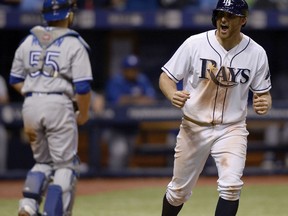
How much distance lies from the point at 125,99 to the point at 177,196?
5.01m

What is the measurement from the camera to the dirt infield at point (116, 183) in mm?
10008

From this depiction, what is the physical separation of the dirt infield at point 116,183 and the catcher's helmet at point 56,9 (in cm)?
359

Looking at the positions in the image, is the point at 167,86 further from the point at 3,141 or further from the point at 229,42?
the point at 3,141

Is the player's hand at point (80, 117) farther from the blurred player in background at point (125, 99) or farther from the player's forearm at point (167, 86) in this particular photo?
the blurred player in background at point (125, 99)

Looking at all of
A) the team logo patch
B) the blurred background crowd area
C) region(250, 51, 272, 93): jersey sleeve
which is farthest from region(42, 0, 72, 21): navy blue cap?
the blurred background crowd area

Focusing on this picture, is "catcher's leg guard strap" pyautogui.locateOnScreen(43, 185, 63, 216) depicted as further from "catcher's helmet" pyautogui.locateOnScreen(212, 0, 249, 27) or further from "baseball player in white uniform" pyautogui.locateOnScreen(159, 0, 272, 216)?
"catcher's helmet" pyautogui.locateOnScreen(212, 0, 249, 27)

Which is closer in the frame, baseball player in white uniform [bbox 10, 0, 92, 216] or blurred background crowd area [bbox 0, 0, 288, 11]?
baseball player in white uniform [bbox 10, 0, 92, 216]

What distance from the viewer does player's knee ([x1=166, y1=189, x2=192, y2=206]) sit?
610 centimetres

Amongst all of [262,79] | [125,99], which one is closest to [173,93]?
[262,79]

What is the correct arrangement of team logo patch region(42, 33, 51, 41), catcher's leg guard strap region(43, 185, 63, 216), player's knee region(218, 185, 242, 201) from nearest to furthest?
player's knee region(218, 185, 242, 201) < catcher's leg guard strap region(43, 185, 63, 216) < team logo patch region(42, 33, 51, 41)

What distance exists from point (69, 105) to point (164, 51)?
6243 millimetres

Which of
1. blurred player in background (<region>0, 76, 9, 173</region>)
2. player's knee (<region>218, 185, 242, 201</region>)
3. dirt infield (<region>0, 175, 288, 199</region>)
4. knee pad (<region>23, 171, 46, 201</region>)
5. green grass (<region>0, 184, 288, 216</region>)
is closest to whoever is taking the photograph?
player's knee (<region>218, 185, 242, 201</region>)

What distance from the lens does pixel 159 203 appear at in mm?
8742

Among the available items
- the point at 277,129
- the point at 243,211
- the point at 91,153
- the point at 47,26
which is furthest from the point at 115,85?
the point at 47,26
